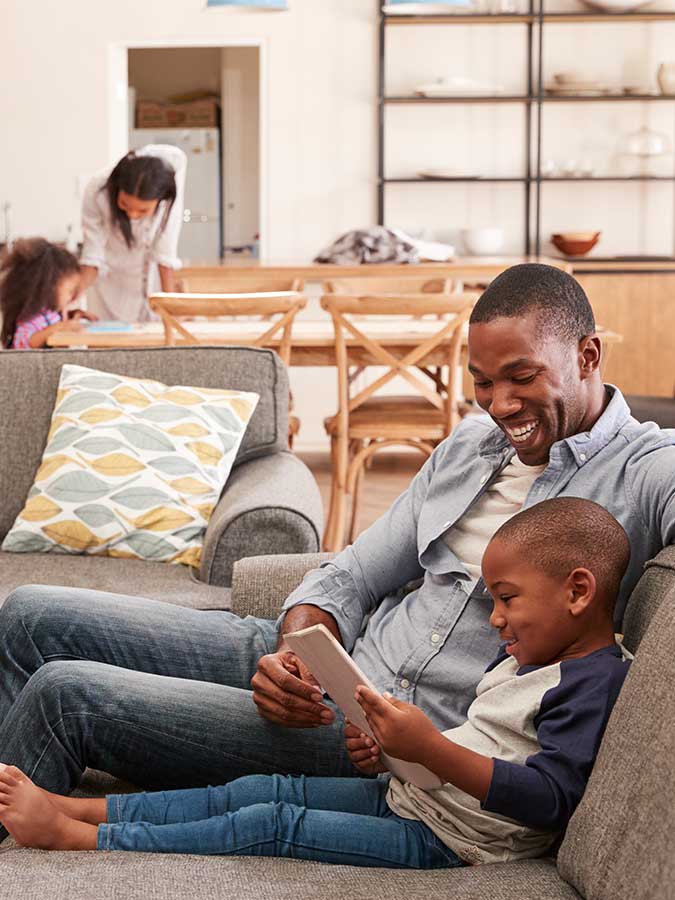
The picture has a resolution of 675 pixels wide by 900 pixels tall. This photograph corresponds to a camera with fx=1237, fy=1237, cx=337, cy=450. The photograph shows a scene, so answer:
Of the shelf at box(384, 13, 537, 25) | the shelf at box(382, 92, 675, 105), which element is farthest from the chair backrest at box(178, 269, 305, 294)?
the shelf at box(384, 13, 537, 25)

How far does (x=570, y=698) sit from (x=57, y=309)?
11.3ft

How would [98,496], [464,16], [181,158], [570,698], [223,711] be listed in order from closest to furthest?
[570,698] < [223,711] < [98,496] < [181,158] < [464,16]

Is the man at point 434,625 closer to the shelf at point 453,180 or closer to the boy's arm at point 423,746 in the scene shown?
the boy's arm at point 423,746

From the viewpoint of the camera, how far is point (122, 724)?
5.08ft

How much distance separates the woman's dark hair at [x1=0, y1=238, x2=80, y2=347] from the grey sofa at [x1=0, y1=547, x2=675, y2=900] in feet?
10.1

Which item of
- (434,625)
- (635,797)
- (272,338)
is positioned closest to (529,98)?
(272,338)

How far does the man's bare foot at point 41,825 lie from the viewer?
1.41m

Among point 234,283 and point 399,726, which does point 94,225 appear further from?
point 399,726

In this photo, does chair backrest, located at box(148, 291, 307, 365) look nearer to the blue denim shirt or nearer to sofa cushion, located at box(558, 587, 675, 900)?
the blue denim shirt

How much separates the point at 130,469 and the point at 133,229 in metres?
2.47

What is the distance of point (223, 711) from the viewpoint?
1.59m

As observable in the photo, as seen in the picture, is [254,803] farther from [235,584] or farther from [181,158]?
[181,158]

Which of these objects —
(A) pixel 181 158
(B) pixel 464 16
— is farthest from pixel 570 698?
(B) pixel 464 16

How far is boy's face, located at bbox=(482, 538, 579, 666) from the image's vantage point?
1357 millimetres
